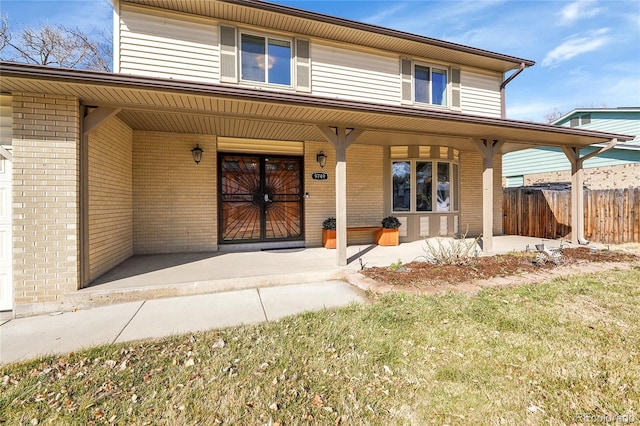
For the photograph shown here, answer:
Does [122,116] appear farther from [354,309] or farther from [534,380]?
[534,380]

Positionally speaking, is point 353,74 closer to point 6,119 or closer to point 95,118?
point 95,118

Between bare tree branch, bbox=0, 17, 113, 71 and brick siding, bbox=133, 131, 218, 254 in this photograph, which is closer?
brick siding, bbox=133, 131, 218, 254

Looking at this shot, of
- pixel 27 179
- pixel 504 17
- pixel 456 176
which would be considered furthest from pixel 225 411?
pixel 504 17

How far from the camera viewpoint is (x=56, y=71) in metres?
3.59

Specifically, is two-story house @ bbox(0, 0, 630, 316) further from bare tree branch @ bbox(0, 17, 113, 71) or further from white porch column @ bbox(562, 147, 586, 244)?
bare tree branch @ bbox(0, 17, 113, 71)

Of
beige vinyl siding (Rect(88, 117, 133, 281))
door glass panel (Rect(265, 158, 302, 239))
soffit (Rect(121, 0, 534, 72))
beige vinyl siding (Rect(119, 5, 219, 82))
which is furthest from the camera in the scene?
door glass panel (Rect(265, 158, 302, 239))

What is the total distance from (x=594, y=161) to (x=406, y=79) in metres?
13.4

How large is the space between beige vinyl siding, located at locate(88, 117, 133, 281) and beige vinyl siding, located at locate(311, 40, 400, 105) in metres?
4.94

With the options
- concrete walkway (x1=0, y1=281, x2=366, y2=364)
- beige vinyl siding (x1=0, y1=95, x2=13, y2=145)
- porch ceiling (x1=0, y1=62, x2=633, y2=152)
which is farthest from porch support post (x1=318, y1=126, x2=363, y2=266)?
beige vinyl siding (x1=0, y1=95, x2=13, y2=145)

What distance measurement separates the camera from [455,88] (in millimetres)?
9211

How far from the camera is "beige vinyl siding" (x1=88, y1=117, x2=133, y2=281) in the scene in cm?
464

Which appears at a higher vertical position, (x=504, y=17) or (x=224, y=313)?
(x=504, y=17)

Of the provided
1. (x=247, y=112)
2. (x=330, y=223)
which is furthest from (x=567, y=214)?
(x=247, y=112)

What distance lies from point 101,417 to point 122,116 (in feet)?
18.3
